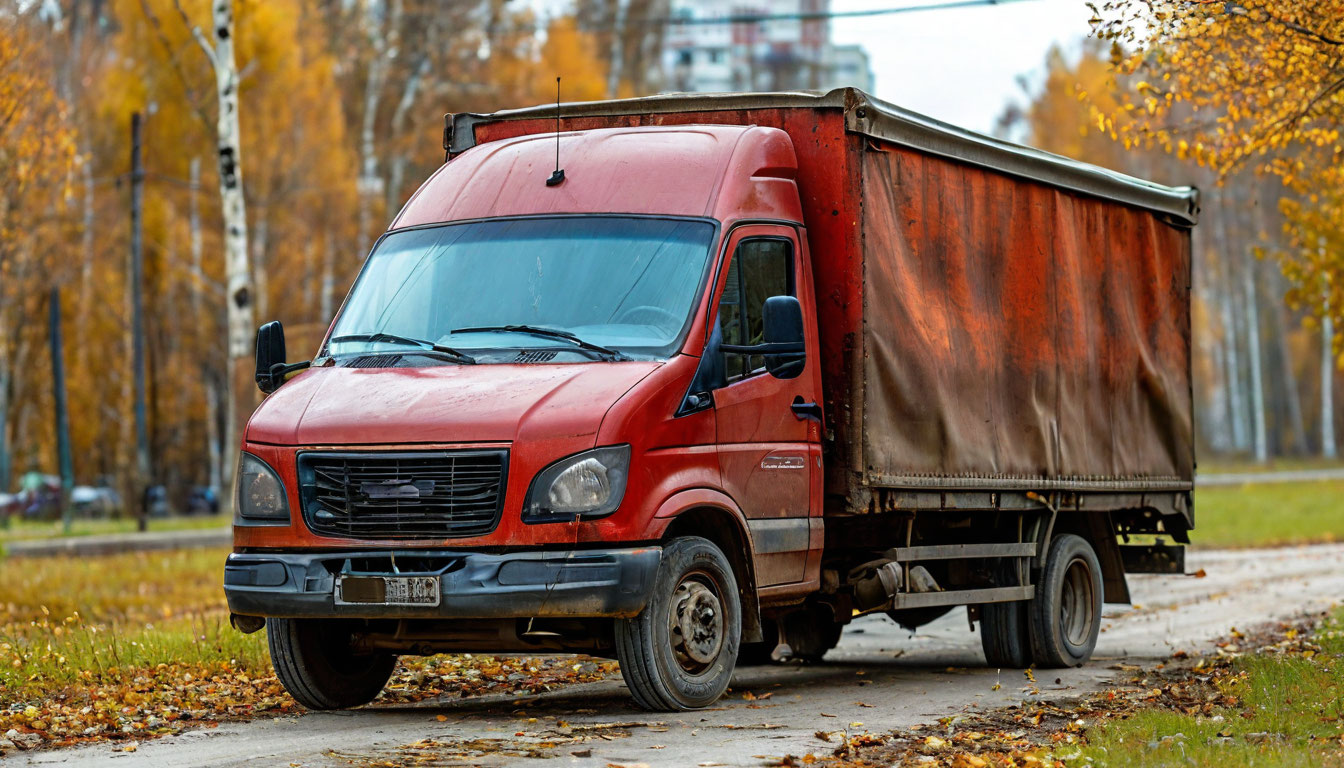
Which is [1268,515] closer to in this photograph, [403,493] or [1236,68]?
[1236,68]

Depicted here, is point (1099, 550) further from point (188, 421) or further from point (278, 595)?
point (188, 421)

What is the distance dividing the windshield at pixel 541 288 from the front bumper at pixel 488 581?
1.06m

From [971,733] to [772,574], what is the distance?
56.6 inches

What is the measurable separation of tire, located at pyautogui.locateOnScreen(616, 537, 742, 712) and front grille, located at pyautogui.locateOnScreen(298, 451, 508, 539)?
2.88 ft

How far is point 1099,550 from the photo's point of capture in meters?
13.1

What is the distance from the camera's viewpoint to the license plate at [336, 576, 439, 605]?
311 inches

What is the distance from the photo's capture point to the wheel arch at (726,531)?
848cm

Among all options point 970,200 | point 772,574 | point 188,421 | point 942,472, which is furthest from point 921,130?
point 188,421

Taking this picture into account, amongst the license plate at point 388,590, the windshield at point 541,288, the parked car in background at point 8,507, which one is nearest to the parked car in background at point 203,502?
the parked car in background at point 8,507

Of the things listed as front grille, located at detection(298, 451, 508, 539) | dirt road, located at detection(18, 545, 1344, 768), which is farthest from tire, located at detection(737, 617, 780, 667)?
front grille, located at detection(298, 451, 508, 539)

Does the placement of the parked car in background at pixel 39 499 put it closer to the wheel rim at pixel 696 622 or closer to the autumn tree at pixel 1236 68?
the autumn tree at pixel 1236 68

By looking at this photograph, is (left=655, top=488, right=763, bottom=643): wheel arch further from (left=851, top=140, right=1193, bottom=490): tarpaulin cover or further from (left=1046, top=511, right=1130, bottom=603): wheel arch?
(left=1046, top=511, right=1130, bottom=603): wheel arch

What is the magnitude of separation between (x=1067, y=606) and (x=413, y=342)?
5671 mm

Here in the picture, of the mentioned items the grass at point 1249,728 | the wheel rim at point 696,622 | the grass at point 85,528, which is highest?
the grass at point 85,528
